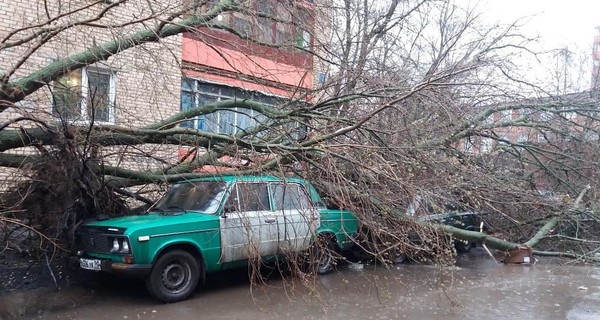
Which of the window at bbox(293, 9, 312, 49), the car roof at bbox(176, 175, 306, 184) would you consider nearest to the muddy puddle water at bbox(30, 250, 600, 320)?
the car roof at bbox(176, 175, 306, 184)

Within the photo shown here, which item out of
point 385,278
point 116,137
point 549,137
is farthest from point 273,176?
point 549,137

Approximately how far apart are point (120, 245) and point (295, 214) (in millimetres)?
2771

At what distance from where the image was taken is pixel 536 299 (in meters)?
8.03

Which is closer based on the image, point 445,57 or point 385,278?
point 385,278

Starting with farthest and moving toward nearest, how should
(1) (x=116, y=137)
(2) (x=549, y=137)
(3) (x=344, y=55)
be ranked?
(2) (x=549, y=137) → (3) (x=344, y=55) → (1) (x=116, y=137)

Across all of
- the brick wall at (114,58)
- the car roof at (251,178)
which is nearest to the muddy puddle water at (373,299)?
the car roof at (251,178)

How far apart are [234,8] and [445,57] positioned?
7267 mm

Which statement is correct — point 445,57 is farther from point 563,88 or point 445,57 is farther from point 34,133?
point 34,133

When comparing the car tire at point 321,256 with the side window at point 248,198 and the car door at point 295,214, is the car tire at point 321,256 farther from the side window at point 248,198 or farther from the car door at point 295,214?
the side window at point 248,198

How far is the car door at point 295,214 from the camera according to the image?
23.6 ft

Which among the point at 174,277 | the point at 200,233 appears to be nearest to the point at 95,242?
the point at 174,277

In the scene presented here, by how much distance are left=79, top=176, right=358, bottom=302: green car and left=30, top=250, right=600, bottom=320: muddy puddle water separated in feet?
1.45

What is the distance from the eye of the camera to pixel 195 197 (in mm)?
8070

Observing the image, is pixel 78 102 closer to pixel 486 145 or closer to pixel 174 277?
pixel 174 277
